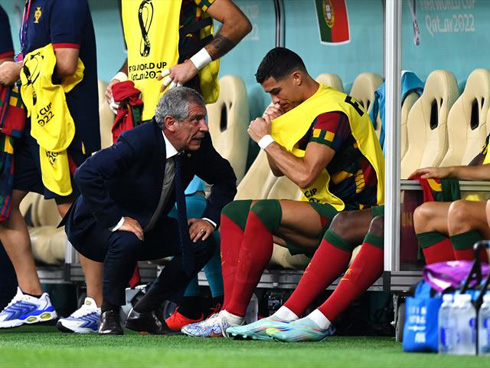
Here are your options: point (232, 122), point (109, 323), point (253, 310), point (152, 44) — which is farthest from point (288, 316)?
point (232, 122)

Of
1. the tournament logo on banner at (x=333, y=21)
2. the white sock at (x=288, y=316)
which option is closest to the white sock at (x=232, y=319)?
the white sock at (x=288, y=316)

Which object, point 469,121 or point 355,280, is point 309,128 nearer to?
point 355,280

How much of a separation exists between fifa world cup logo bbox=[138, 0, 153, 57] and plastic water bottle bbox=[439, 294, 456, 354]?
2.45 m

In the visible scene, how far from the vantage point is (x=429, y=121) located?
703cm

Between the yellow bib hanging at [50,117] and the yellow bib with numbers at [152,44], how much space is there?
0.37 m

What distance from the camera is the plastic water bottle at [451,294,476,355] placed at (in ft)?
14.6

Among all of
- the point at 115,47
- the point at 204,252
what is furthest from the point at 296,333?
the point at 115,47

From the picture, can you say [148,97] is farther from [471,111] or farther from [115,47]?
[115,47]

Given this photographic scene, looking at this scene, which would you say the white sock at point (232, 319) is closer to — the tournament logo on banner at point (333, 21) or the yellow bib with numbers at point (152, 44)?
the yellow bib with numbers at point (152, 44)

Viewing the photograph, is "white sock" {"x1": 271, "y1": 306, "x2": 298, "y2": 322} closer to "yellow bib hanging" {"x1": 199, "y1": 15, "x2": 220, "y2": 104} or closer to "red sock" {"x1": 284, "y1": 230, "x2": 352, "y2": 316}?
"red sock" {"x1": 284, "y1": 230, "x2": 352, "y2": 316}

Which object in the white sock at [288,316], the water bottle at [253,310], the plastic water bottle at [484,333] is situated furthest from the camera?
the water bottle at [253,310]

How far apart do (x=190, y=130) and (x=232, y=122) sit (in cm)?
175

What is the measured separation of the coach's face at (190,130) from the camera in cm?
617

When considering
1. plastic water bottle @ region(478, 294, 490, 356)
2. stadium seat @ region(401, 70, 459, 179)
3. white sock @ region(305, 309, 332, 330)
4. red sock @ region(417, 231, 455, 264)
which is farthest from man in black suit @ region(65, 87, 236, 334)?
plastic water bottle @ region(478, 294, 490, 356)
